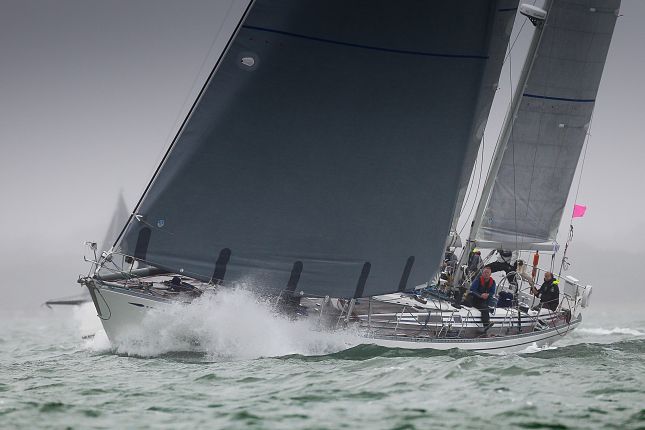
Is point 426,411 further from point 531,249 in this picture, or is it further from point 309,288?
point 531,249

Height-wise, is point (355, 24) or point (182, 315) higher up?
point (355, 24)

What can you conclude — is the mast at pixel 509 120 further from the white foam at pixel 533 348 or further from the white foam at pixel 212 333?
the white foam at pixel 212 333

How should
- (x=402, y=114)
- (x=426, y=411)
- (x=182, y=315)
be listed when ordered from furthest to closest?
1. (x=402, y=114)
2. (x=182, y=315)
3. (x=426, y=411)

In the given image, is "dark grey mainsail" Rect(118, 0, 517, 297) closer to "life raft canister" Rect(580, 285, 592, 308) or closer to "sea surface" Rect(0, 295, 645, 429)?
"sea surface" Rect(0, 295, 645, 429)

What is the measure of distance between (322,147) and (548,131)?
7.75 metres

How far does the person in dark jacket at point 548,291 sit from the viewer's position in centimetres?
2012

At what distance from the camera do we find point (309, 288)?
51.5ft

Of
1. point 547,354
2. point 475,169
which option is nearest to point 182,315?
point 547,354

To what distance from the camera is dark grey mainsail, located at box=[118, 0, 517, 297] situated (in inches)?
571

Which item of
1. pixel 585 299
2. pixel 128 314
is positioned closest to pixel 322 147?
pixel 128 314

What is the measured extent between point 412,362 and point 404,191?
3.90 metres

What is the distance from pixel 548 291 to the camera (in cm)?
2025

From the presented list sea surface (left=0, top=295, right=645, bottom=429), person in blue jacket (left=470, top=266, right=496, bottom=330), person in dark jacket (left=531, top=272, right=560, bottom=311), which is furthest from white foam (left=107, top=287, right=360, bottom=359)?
person in dark jacket (left=531, top=272, right=560, bottom=311)

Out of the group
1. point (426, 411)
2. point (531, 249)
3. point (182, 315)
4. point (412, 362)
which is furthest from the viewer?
point (531, 249)
